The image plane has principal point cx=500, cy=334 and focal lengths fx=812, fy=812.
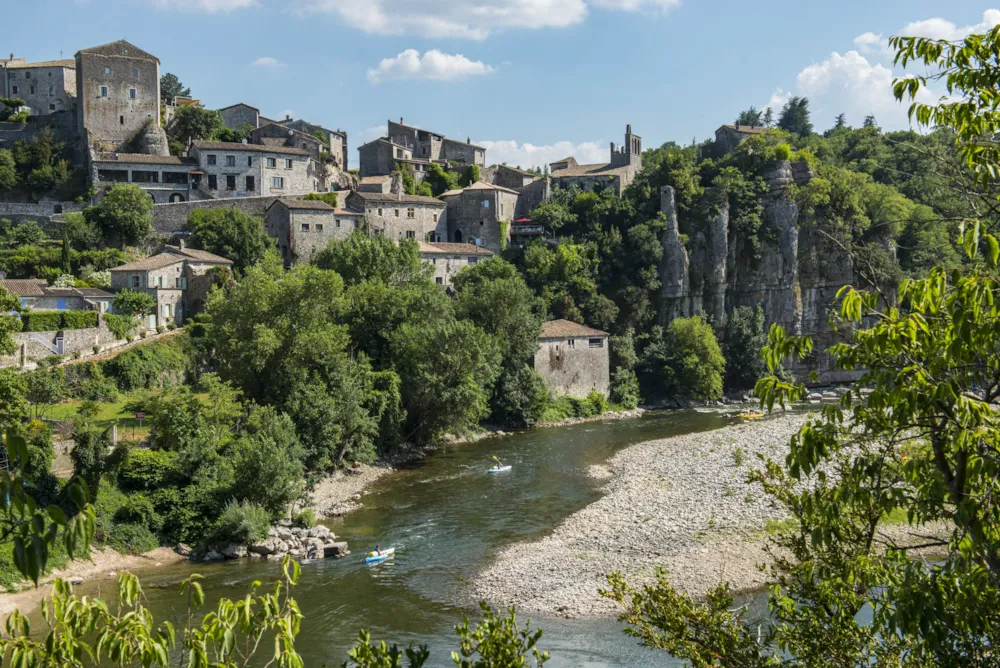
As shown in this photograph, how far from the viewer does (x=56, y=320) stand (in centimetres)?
3538

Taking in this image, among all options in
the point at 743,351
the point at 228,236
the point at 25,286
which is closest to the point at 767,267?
the point at 743,351

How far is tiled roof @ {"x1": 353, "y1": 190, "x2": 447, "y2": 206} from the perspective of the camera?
55.8 m

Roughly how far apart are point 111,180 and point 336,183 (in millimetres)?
16073

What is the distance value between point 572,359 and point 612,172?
982 inches

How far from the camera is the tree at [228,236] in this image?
4728cm

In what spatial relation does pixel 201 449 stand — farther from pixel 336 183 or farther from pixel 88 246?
pixel 336 183

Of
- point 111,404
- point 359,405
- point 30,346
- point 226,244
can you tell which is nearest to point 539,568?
point 359,405

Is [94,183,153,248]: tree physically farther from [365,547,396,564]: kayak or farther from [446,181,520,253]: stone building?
[365,547,396,564]: kayak

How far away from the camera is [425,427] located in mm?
38719

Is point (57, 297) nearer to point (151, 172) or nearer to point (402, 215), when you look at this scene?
point (151, 172)

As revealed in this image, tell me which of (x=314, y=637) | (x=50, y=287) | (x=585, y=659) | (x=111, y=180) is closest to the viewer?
(x=585, y=659)

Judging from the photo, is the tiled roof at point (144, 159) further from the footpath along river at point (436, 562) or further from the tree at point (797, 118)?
the tree at point (797, 118)

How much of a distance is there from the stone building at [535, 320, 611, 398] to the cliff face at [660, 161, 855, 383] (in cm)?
1011

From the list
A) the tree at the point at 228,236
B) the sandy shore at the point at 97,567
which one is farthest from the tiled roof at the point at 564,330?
the sandy shore at the point at 97,567
